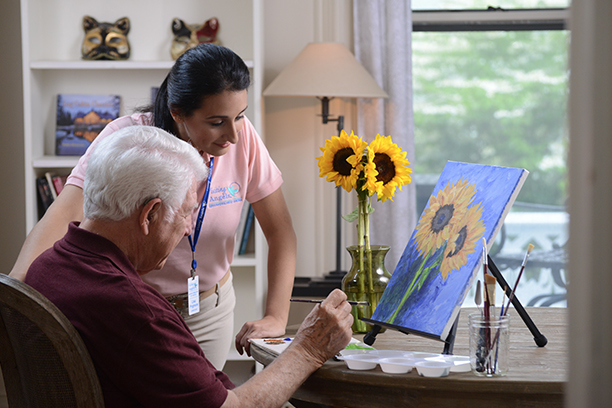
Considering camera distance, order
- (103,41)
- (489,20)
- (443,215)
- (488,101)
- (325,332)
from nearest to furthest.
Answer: (325,332) < (443,215) < (103,41) < (489,20) < (488,101)

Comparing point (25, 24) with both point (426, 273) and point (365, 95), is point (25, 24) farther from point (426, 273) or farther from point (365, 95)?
point (426, 273)

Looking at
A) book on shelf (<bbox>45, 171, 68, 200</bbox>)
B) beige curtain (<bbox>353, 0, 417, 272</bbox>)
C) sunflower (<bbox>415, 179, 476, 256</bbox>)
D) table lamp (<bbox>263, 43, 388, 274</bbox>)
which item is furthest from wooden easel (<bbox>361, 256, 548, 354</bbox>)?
book on shelf (<bbox>45, 171, 68, 200</bbox>)

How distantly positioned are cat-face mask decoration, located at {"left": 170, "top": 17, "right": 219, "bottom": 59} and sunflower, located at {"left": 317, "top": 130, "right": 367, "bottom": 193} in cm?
161

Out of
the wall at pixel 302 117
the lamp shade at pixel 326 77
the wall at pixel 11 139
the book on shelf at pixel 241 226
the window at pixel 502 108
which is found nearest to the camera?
the lamp shade at pixel 326 77

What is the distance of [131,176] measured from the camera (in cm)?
104

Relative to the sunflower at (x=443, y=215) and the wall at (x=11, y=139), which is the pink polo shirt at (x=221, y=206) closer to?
the sunflower at (x=443, y=215)

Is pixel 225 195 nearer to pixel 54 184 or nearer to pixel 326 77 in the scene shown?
pixel 326 77

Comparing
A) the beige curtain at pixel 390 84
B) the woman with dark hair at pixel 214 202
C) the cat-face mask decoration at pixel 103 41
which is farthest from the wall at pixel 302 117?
the woman with dark hair at pixel 214 202

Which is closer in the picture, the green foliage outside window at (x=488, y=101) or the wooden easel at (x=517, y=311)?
the wooden easel at (x=517, y=311)

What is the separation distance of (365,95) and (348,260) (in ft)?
2.95

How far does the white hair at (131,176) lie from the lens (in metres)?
1.04

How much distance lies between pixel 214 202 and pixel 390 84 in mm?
1598

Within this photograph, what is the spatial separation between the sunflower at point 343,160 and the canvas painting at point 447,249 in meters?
0.21

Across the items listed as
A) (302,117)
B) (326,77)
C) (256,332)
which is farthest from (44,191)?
(256,332)
